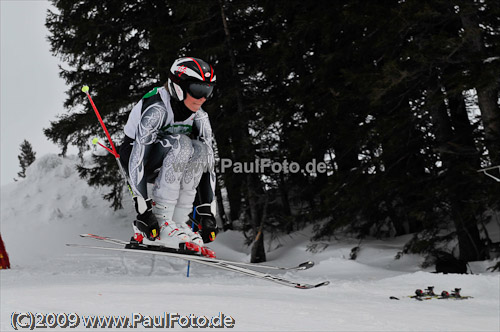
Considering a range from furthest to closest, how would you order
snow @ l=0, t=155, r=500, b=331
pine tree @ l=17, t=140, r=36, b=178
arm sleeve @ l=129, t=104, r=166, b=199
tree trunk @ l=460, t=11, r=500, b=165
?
pine tree @ l=17, t=140, r=36, b=178 → tree trunk @ l=460, t=11, r=500, b=165 → snow @ l=0, t=155, r=500, b=331 → arm sleeve @ l=129, t=104, r=166, b=199

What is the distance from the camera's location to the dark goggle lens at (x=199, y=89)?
237 centimetres

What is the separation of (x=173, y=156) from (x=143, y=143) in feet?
0.53

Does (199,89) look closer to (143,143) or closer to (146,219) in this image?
(143,143)

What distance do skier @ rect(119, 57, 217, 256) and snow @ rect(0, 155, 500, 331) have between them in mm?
1585

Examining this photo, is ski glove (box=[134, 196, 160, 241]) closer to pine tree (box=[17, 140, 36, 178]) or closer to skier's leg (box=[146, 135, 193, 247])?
skier's leg (box=[146, 135, 193, 247])

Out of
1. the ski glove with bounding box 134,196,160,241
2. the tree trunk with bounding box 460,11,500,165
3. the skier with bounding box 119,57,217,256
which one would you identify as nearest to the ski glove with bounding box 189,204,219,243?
the skier with bounding box 119,57,217,256

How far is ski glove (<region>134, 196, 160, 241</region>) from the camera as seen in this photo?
7.93 ft

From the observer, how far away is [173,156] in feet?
8.04

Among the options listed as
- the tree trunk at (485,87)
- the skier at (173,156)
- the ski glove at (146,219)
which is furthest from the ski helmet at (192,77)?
the tree trunk at (485,87)

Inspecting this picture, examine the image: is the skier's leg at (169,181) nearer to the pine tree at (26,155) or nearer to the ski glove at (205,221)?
the ski glove at (205,221)

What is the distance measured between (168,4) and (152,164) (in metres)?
7.19

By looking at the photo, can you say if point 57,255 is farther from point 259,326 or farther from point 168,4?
point 259,326

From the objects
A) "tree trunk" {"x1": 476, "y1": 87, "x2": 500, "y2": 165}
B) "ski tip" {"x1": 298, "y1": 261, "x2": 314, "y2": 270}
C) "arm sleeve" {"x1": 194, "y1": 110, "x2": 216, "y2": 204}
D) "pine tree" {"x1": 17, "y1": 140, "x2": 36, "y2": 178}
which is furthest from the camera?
"pine tree" {"x1": 17, "y1": 140, "x2": 36, "y2": 178}

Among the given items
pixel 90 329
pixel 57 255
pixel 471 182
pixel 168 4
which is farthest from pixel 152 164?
pixel 57 255
